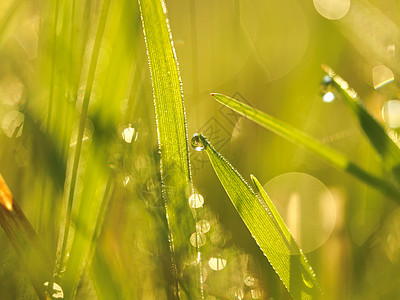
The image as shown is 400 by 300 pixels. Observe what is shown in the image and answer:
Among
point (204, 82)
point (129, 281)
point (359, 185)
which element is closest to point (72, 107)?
point (129, 281)

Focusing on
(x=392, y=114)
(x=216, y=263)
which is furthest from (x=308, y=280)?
(x=392, y=114)

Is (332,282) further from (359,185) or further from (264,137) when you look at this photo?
(264,137)

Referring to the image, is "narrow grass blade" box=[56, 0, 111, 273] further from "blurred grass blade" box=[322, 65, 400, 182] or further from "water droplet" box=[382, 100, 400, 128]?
"water droplet" box=[382, 100, 400, 128]

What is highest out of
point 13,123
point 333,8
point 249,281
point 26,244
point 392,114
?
point 333,8

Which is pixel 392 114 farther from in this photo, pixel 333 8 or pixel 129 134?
pixel 333 8

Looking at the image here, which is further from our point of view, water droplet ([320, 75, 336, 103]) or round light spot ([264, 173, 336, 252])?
round light spot ([264, 173, 336, 252])

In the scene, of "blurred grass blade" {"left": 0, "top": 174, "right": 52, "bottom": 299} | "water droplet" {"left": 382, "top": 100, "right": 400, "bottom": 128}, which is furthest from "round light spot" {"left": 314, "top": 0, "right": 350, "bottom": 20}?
"blurred grass blade" {"left": 0, "top": 174, "right": 52, "bottom": 299}

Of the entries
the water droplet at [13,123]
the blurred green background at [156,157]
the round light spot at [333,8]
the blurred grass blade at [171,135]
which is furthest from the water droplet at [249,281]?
the round light spot at [333,8]
